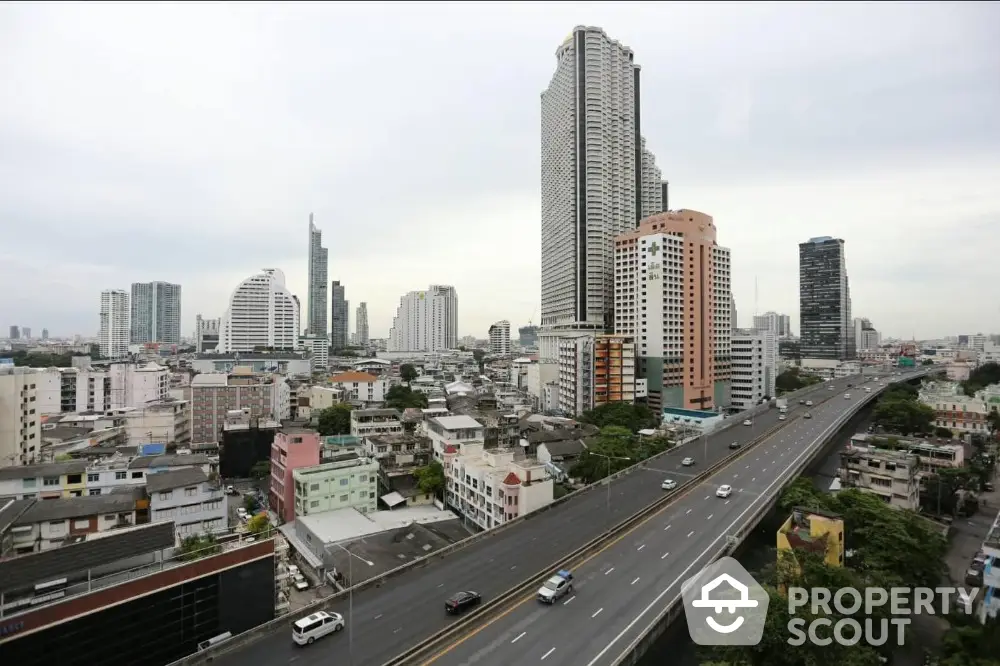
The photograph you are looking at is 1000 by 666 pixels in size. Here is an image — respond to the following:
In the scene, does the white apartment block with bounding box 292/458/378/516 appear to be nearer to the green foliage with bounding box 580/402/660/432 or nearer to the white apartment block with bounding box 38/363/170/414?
the green foliage with bounding box 580/402/660/432

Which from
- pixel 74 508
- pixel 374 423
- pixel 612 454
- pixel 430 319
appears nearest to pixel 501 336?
pixel 430 319

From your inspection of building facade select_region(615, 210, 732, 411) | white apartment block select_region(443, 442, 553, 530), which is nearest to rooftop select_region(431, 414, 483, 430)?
white apartment block select_region(443, 442, 553, 530)

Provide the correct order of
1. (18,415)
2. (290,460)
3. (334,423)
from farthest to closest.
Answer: (334,423) < (18,415) < (290,460)

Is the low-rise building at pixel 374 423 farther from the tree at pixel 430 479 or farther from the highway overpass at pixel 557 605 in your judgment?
the highway overpass at pixel 557 605

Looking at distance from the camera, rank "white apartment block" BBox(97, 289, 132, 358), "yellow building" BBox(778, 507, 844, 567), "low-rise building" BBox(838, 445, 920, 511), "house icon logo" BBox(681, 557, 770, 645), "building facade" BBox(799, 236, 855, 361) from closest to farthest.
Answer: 1. "house icon logo" BBox(681, 557, 770, 645)
2. "yellow building" BBox(778, 507, 844, 567)
3. "low-rise building" BBox(838, 445, 920, 511)
4. "building facade" BBox(799, 236, 855, 361)
5. "white apartment block" BBox(97, 289, 132, 358)

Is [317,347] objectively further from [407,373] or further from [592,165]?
[592,165]

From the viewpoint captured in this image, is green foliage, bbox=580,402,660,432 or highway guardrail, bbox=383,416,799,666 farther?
green foliage, bbox=580,402,660,432
